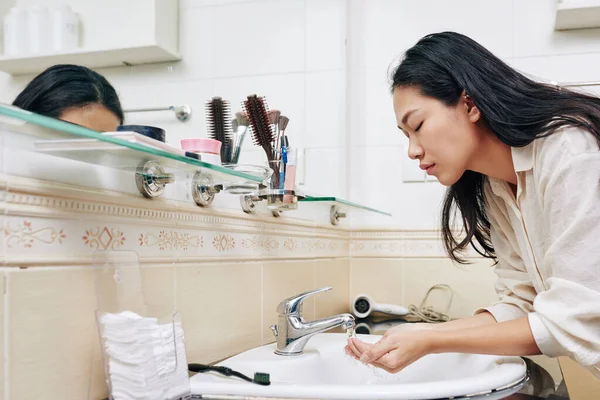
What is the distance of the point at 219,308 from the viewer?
3.62 ft

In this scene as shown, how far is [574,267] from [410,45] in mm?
1297

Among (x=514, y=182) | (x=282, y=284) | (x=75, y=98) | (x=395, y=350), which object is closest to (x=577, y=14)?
(x=514, y=182)

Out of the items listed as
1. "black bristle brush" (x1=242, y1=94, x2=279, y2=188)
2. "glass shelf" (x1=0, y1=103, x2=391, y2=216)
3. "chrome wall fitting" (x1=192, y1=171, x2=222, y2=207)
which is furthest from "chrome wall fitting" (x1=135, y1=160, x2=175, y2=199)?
"black bristle brush" (x1=242, y1=94, x2=279, y2=188)

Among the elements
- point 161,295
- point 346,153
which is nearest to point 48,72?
point 161,295

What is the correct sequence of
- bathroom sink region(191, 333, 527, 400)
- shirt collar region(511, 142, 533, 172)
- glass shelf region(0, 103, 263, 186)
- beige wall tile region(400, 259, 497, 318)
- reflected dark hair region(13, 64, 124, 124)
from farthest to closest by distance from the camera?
beige wall tile region(400, 259, 497, 318)
shirt collar region(511, 142, 533, 172)
bathroom sink region(191, 333, 527, 400)
reflected dark hair region(13, 64, 124, 124)
glass shelf region(0, 103, 263, 186)

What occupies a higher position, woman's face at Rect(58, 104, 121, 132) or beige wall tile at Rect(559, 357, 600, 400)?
woman's face at Rect(58, 104, 121, 132)

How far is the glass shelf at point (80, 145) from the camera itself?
56 centimetres

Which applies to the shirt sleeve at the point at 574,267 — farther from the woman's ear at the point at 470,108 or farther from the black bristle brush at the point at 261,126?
the black bristle brush at the point at 261,126

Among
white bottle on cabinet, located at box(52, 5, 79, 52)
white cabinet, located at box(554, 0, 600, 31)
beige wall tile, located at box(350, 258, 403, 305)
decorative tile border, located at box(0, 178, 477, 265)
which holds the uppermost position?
white cabinet, located at box(554, 0, 600, 31)

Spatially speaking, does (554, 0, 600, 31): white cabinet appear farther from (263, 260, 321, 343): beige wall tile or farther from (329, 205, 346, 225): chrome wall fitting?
(263, 260, 321, 343): beige wall tile

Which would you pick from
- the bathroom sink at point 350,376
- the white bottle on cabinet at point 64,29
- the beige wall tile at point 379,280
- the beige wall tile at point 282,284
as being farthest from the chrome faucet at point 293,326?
the beige wall tile at point 379,280

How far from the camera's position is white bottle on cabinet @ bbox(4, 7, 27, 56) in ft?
2.26

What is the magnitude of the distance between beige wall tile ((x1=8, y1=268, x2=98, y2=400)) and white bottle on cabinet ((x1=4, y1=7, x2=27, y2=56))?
0.87ft

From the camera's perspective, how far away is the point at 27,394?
0.65m
